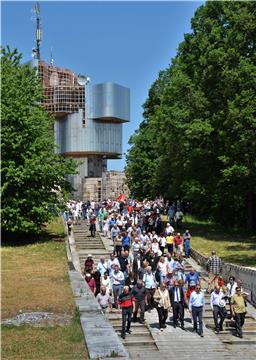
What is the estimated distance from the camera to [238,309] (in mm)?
Result: 16562

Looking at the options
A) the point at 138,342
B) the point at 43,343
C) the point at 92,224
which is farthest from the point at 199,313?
the point at 92,224

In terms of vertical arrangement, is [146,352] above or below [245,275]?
below

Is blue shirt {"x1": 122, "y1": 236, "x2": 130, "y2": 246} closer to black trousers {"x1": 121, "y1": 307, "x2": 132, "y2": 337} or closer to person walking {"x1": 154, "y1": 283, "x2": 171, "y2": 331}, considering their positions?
person walking {"x1": 154, "y1": 283, "x2": 171, "y2": 331}

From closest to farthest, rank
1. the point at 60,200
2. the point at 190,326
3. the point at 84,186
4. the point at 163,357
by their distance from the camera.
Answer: the point at 163,357
the point at 190,326
the point at 60,200
the point at 84,186

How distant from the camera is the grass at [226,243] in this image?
26.9 m

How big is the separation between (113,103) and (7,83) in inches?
2108

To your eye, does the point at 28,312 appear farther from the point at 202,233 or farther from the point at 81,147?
the point at 81,147

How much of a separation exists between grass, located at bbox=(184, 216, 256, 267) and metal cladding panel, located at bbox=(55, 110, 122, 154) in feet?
153

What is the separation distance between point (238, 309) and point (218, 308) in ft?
1.91

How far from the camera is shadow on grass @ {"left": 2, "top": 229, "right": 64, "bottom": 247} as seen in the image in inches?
1260

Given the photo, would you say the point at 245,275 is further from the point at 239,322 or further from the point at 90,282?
the point at 90,282

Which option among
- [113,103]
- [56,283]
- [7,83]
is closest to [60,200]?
[7,83]

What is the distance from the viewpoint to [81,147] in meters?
85.1

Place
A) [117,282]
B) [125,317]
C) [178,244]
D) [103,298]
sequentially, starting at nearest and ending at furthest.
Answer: [125,317] → [103,298] → [117,282] → [178,244]
